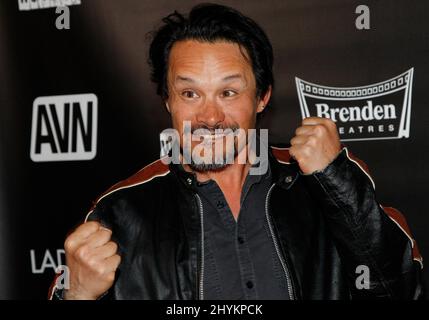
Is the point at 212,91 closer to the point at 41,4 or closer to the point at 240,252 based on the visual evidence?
the point at 240,252

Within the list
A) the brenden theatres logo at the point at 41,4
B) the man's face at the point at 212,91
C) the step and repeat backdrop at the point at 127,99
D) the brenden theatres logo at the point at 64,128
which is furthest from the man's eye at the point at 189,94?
the brenden theatres logo at the point at 41,4

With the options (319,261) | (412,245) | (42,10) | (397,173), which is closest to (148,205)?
(319,261)


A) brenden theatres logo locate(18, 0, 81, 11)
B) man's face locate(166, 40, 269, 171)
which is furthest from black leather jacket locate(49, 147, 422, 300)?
brenden theatres logo locate(18, 0, 81, 11)

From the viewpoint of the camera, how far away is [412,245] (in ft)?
4.19

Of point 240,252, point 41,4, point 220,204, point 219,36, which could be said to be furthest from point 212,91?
point 41,4

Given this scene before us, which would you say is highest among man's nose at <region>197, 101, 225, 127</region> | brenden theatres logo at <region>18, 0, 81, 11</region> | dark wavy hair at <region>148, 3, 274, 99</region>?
brenden theatres logo at <region>18, 0, 81, 11</region>

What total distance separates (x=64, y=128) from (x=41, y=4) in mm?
441

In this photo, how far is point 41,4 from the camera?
6.42ft

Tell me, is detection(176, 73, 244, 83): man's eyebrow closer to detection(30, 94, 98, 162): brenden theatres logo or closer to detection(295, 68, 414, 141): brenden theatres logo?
detection(295, 68, 414, 141): brenden theatres logo

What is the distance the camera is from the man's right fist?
1.13m

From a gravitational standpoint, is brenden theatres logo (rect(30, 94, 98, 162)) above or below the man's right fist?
above

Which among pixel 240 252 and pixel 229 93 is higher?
pixel 229 93
